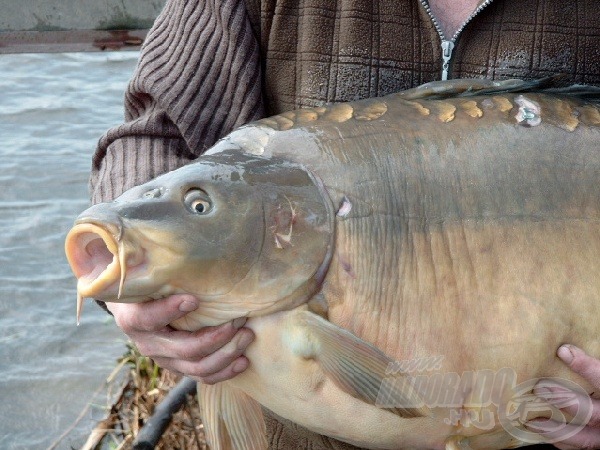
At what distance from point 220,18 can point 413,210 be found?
76 centimetres

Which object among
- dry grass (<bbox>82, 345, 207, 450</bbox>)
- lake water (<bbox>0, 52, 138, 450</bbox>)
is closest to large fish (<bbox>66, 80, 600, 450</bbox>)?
dry grass (<bbox>82, 345, 207, 450</bbox>)

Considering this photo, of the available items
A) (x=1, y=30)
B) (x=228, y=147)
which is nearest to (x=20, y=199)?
(x=1, y=30)

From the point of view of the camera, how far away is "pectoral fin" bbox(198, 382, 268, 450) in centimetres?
195

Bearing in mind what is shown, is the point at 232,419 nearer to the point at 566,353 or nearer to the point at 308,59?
the point at 566,353

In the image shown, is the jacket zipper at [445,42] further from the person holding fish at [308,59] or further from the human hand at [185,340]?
the human hand at [185,340]

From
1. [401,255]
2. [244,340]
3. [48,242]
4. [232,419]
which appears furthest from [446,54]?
[48,242]

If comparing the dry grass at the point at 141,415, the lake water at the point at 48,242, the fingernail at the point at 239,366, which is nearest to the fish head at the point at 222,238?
the fingernail at the point at 239,366

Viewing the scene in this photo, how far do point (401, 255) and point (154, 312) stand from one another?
49 cm

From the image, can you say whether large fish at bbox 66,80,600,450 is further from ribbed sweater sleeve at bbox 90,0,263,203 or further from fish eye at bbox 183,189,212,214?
ribbed sweater sleeve at bbox 90,0,263,203

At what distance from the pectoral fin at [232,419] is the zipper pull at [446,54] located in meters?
0.85

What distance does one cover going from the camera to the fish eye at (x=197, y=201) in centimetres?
168

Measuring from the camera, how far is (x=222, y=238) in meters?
1.68

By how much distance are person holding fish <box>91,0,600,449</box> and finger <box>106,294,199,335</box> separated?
1.72 feet
